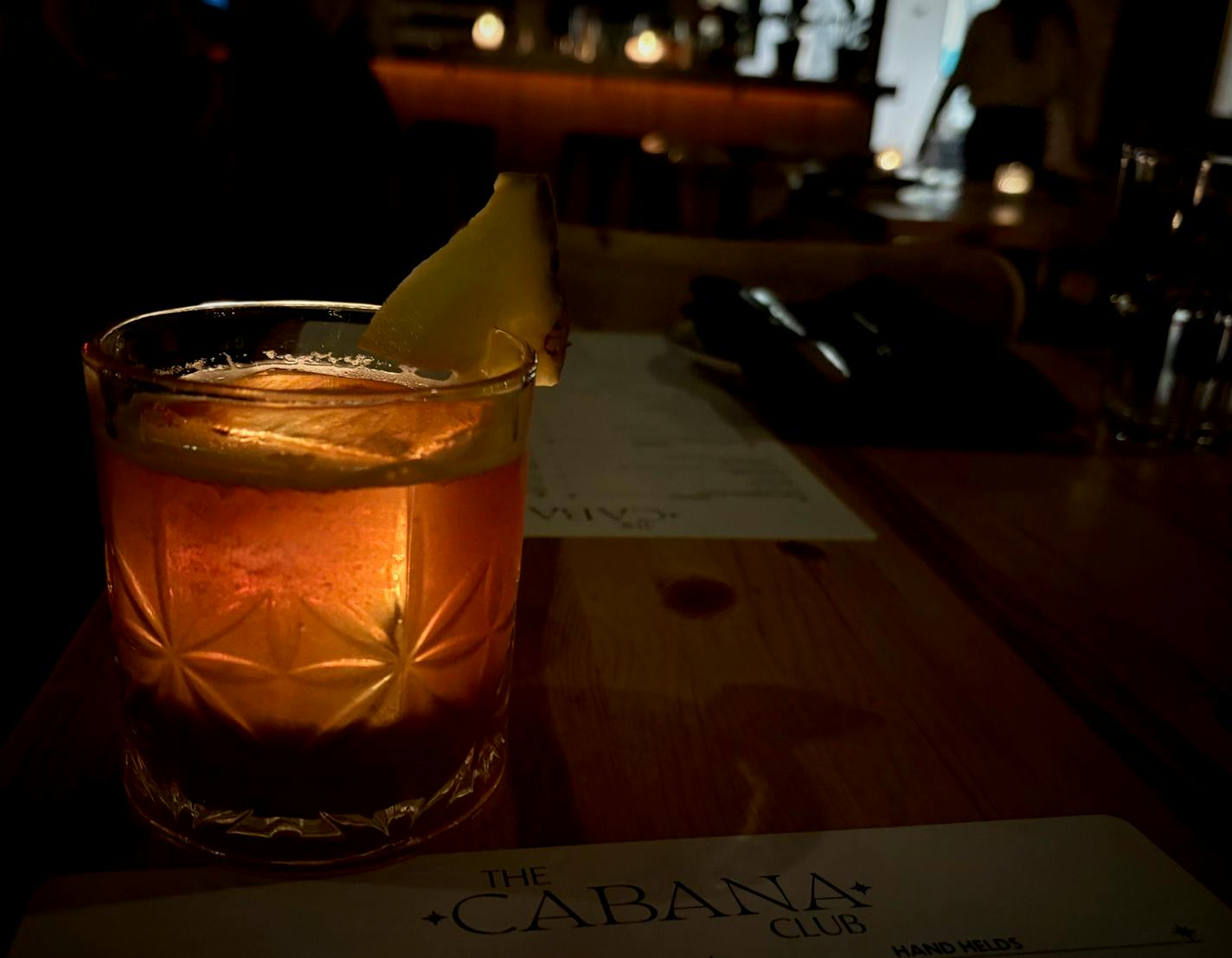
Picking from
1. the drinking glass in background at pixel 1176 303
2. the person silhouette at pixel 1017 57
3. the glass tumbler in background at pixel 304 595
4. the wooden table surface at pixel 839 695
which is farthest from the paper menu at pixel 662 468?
the person silhouette at pixel 1017 57

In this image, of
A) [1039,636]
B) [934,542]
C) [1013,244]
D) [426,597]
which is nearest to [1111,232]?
[934,542]

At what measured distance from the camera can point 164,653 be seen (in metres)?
0.41

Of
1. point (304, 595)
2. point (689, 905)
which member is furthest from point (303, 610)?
point (689, 905)

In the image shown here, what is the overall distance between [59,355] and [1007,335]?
1.85 m

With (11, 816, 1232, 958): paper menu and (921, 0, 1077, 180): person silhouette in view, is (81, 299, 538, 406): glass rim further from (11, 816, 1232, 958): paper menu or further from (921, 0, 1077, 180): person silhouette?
(921, 0, 1077, 180): person silhouette

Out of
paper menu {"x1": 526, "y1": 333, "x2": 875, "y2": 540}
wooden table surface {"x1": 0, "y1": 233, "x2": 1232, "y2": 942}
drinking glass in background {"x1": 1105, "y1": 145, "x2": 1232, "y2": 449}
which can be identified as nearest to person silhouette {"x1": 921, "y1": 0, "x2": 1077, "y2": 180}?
drinking glass in background {"x1": 1105, "y1": 145, "x2": 1232, "y2": 449}

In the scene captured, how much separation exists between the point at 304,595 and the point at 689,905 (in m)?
0.19

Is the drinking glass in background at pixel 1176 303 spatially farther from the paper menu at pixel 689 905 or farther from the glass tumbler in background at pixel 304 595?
the glass tumbler in background at pixel 304 595

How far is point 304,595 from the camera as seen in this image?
1.27 feet

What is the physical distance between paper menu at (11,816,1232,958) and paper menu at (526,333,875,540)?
33 cm

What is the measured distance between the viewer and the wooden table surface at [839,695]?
444 millimetres

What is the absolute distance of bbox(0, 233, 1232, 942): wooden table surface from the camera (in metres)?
0.44

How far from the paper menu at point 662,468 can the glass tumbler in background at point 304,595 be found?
299 mm

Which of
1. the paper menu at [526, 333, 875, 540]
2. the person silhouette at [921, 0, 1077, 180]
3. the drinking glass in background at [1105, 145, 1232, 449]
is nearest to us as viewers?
the paper menu at [526, 333, 875, 540]
